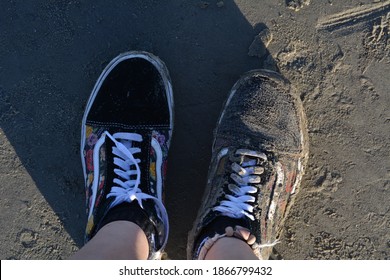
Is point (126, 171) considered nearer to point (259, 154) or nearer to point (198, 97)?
point (198, 97)

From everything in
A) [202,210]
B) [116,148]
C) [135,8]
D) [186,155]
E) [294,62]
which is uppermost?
[135,8]

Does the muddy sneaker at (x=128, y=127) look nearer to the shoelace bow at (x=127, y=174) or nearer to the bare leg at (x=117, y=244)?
the shoelace bow at (x=127, y=174)

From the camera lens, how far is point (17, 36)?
196 centimetres

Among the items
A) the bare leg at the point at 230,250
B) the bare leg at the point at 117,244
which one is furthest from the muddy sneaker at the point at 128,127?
the bare leg at the point at 230,250

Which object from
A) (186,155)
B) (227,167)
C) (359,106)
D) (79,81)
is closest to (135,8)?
(79,81)

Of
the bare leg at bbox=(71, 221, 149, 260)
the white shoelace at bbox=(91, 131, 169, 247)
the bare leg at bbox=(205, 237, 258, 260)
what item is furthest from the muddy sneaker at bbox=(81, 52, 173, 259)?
the bare leg at bbox=(205, 237, 258, 260)

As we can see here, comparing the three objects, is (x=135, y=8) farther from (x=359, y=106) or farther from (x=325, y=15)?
(x=359, y=106)

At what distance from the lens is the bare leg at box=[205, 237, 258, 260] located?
1.54 m

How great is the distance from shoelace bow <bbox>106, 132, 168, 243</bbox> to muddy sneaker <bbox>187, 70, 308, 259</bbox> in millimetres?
249

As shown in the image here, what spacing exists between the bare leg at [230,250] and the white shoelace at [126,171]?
0.23 m

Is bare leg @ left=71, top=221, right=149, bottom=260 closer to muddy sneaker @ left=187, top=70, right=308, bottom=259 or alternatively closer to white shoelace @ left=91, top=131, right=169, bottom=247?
white shoelace @ left=91, top=131, right=169, bottom=247

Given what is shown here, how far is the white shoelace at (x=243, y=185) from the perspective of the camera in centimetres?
178

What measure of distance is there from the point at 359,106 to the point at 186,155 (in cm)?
80

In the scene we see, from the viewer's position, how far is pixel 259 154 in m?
1.83
